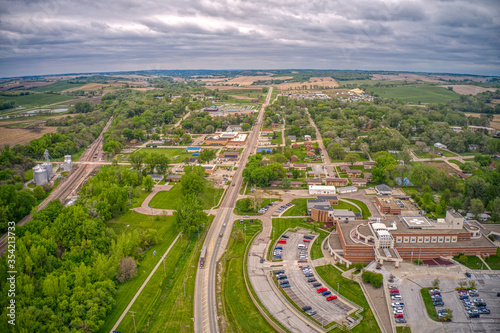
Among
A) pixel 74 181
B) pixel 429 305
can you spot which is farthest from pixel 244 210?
pixel 74 181

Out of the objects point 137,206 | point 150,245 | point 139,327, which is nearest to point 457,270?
point 139,327

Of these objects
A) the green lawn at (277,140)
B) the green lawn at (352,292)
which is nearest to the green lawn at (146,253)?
the green lawn at (352,292)

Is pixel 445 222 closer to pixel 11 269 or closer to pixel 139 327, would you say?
pixel 139 327

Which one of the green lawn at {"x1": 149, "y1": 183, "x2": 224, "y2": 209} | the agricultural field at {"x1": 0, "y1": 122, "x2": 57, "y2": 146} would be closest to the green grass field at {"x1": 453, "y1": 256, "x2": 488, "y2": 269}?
the green lawn at {"x1": 149, "y1": 183, "x2": 224, "y2": 209}

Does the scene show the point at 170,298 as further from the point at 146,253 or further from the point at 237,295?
the point at 146,253

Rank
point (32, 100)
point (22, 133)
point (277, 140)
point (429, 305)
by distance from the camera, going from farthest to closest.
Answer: point (32, 100) < point (277, 140) < point (22, 133) < point (429, 305)

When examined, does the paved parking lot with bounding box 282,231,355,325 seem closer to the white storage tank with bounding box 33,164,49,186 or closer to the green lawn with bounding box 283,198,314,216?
the green lawn with bounding box 283,198,314,216

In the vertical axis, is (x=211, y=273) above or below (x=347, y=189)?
below
